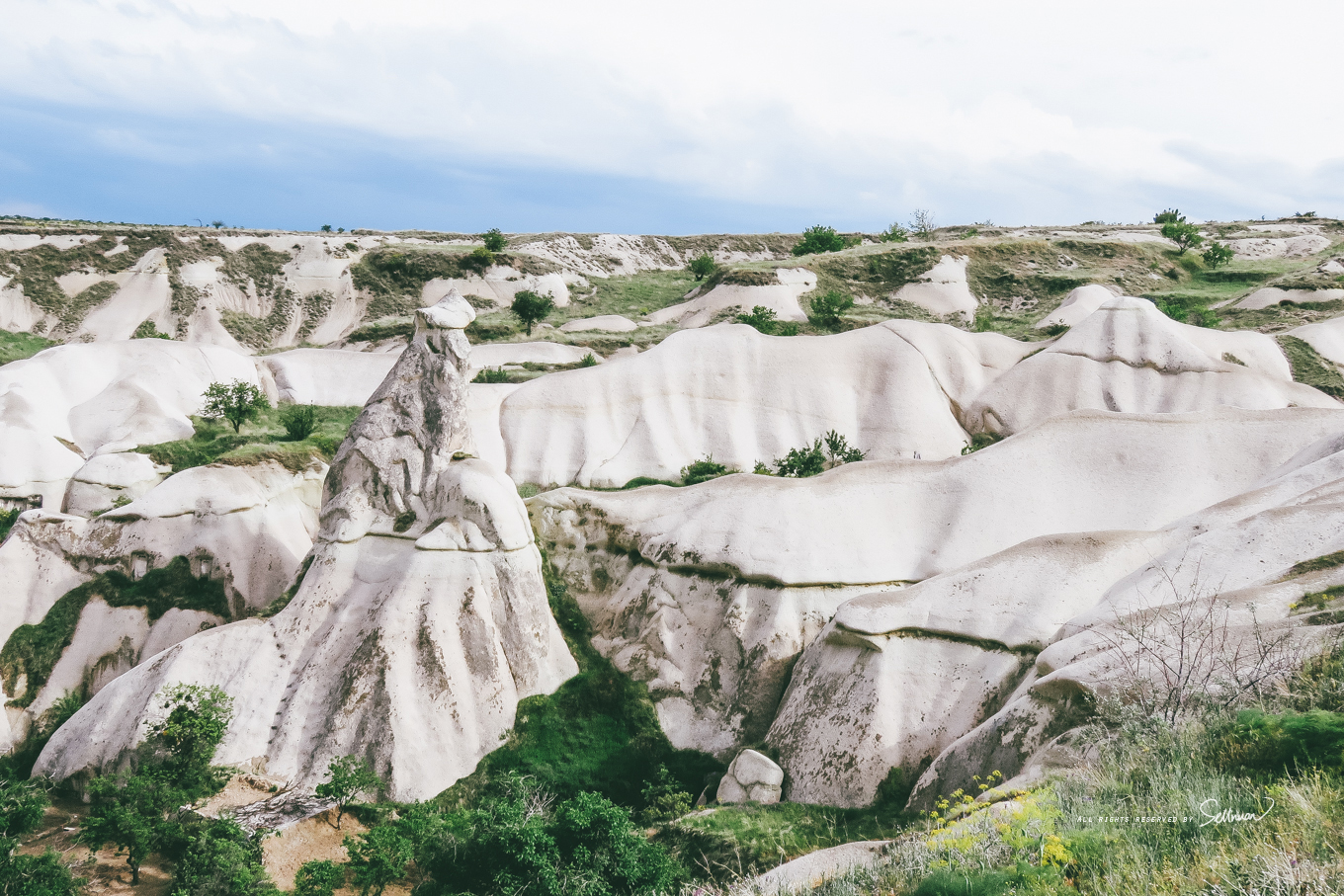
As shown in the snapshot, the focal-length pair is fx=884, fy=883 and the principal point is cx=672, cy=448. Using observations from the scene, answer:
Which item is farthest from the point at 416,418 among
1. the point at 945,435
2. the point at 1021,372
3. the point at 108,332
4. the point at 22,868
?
the point at 108,332

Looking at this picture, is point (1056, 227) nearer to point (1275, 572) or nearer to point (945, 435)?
point (945, 435)

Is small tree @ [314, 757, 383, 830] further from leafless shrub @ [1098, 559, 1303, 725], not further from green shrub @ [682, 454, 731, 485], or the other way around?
green shrub @ [682, 454, 731, 485]

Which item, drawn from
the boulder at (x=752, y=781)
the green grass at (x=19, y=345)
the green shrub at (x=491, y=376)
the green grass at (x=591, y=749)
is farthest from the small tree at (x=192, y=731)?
the green grass at (x=19, y=345)

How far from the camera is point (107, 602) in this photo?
26219mm

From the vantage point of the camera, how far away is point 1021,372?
37.9 meters

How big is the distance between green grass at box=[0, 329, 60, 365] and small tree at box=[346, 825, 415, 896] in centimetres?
4533

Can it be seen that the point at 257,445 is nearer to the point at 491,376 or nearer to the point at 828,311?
the point at 491,376

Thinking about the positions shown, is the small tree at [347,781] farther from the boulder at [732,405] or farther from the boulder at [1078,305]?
the boulder at [1078,305]

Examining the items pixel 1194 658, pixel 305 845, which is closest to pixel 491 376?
pixel 305 845

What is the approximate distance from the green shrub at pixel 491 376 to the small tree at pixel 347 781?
2243 centimetres

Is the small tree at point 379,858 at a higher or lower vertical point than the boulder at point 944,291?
lower

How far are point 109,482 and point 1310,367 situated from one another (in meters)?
47.5

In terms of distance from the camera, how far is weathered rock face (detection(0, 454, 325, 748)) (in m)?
Result: 25.6

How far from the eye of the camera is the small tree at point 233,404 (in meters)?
36.7
